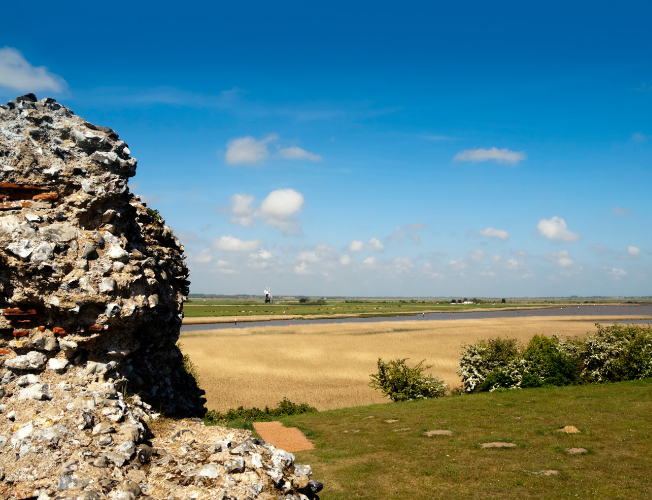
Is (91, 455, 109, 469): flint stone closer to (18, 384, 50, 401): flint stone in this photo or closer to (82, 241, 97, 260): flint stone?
(18, 384, 50, 401): flint stone

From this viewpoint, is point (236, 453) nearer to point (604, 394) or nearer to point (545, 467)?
point (545, 467)

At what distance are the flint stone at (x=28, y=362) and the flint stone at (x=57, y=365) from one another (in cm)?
9

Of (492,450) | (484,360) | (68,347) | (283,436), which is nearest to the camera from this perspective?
(68,347)

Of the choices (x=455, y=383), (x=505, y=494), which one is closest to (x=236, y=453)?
(x=505, y=494)

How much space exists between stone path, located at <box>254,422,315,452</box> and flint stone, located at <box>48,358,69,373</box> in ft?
34.0

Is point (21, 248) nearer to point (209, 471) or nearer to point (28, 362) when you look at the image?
point (28, 362)

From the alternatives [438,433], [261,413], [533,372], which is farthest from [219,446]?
[533,372]

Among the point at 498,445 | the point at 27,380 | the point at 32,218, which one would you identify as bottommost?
the point at 498,445

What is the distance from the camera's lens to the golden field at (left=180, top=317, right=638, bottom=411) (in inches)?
1198

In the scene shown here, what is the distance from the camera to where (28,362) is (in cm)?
620

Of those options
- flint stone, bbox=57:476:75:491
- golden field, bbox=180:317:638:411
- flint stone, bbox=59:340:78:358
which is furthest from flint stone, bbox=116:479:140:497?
golden field, bbox=180:317:638:411

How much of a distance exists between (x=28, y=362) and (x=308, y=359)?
42.4 metres

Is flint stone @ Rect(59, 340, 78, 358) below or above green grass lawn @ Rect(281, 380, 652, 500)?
above

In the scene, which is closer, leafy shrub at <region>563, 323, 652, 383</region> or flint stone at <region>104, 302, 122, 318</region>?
flint stone at <region>104, 302, 122, 318</region>
